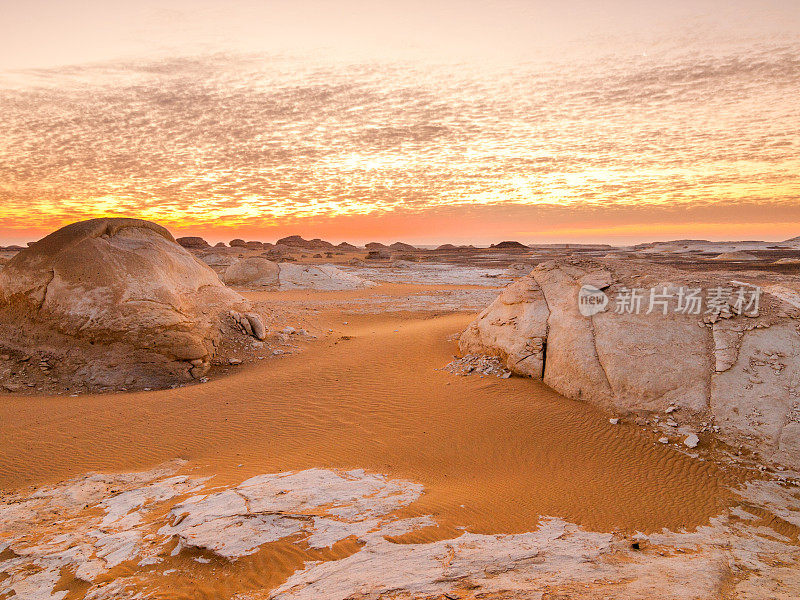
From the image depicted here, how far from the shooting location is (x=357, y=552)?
368 centimetres

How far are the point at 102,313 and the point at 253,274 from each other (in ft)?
66.3

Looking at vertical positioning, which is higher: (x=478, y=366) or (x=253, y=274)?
(x=253, y=274)

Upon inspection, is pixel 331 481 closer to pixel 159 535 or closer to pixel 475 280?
pixel 159 535

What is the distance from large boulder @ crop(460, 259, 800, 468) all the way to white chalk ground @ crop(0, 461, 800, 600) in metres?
1.39

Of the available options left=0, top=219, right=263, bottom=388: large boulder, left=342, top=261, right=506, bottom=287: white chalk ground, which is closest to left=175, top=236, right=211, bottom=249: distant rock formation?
left=342, top=261, right=506, bottom=287: white chalk ground

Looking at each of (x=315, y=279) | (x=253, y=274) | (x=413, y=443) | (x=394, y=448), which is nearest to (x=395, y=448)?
(x=394, y=448)

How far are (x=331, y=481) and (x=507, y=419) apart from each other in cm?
358

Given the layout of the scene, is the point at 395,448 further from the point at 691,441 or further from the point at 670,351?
the point at 670,351

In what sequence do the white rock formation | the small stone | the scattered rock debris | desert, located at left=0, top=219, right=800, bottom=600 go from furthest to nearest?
the white rock formation < the scattered rock debris < the small stone < desert, located at left=0, top=219, right=800, bottom=600

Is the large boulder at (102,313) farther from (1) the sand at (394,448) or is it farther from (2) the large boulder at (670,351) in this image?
(2) the large boulder at (670,351)

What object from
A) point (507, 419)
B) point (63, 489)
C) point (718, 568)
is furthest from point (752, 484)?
point (63, 489)

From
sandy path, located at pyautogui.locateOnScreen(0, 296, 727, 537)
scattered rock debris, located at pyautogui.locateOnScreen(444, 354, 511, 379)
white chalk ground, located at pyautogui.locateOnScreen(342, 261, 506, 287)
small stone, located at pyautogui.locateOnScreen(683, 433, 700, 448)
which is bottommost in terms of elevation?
sandy path, located at pyautogui.locateOnScreen(0, 296, 727, 537)

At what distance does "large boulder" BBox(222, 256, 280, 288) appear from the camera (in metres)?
29.4

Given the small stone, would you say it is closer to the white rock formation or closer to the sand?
the sand
